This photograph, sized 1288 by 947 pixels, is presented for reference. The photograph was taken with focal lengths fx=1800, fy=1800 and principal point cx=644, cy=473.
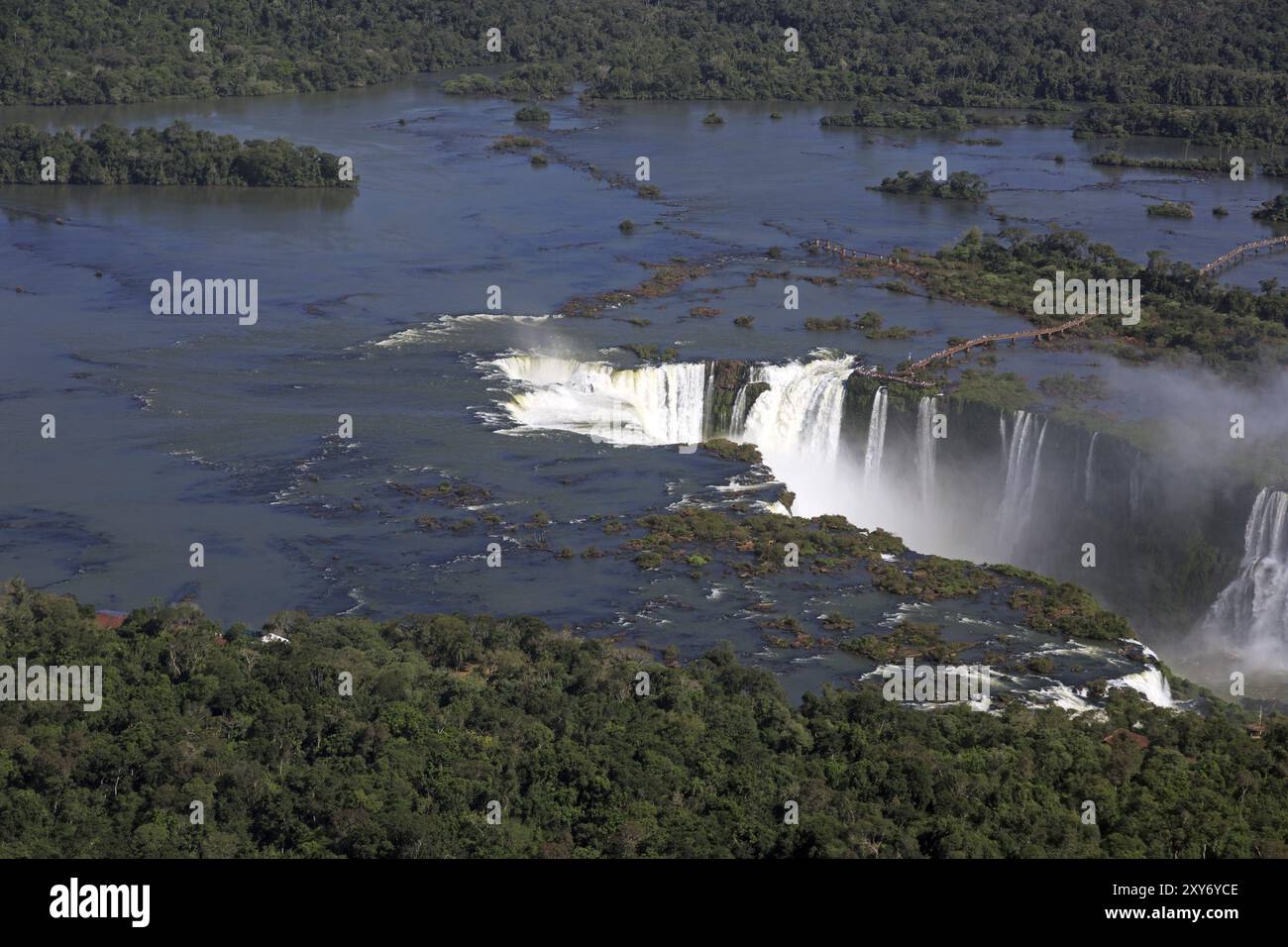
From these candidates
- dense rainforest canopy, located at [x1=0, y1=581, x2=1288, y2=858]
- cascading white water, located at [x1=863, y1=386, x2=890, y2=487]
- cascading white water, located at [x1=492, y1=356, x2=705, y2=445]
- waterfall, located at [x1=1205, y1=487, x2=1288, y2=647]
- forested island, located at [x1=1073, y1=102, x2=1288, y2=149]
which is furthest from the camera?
forested island, located at [x1=1073, y1=102, x2=1288, y2=149]

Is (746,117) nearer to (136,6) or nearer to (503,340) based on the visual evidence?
(136,6)

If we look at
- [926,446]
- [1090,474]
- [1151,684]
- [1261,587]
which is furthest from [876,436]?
[1151,684]

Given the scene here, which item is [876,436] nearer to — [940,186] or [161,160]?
[940,186]

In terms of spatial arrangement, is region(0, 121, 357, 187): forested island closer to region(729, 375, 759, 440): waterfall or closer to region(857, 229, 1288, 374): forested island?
region(857, 229, 1288, 374): forested island

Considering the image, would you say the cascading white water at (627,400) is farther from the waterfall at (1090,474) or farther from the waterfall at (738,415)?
the waterfall at (1090,474)

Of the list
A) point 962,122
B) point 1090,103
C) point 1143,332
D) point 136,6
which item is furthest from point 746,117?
point 1143,332

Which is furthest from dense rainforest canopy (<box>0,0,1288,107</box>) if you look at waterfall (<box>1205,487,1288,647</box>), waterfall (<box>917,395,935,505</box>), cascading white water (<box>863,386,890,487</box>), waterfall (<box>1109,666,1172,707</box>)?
waterfall (<box>1109,666,1172,707</box>)

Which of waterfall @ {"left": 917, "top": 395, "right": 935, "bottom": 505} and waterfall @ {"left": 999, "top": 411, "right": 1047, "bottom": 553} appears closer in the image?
waterfall @ {"left": 999, "top": 411, "right": 1047, "bottom": 553}

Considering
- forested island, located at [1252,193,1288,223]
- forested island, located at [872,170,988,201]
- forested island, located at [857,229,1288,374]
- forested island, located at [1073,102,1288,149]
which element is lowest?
forested island, located at [857,229,1288,374]
